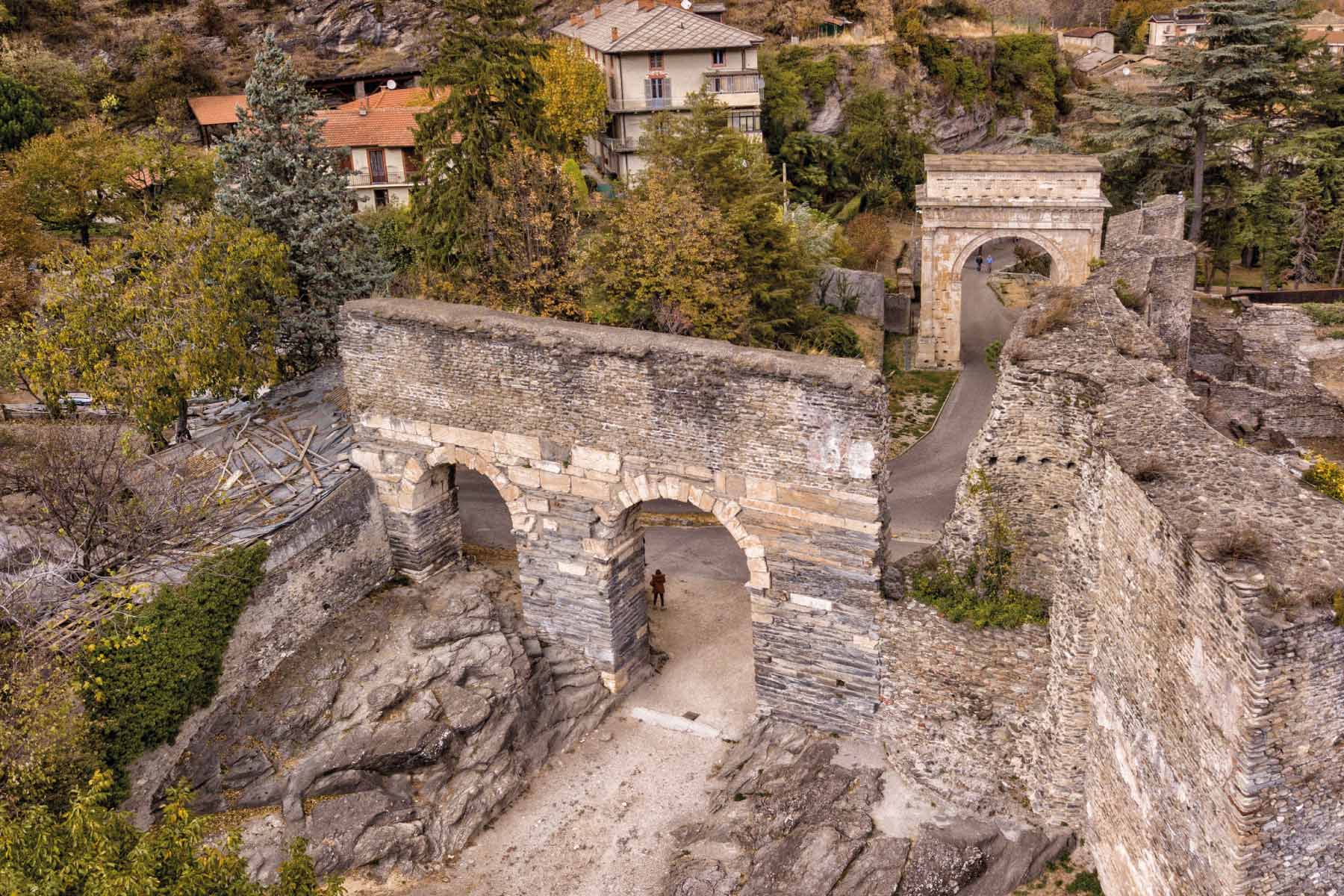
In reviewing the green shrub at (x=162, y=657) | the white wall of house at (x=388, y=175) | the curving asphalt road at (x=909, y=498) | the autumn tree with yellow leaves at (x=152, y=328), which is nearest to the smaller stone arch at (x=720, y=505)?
the curving asphalt road at (x=909, y=498)

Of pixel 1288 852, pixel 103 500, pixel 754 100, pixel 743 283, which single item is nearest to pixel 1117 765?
pixel 1288 852

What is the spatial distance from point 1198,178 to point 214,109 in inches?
1603

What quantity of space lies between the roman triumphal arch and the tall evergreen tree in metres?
14.3

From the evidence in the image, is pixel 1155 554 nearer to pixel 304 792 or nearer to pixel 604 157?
pixel 304 792

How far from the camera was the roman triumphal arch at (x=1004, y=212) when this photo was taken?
36.5 m

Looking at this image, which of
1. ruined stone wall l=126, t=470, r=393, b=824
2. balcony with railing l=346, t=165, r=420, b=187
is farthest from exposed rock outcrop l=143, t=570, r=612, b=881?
balcony with railing l=346, t=165, r=420, b=187

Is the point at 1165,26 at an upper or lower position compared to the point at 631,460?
upper

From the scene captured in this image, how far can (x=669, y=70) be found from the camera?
48.4 metres

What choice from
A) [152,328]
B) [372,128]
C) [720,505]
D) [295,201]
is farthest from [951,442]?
[372,128]

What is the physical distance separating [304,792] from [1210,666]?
44.8ft

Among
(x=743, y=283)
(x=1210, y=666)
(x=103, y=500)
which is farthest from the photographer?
(x=743, y=283)

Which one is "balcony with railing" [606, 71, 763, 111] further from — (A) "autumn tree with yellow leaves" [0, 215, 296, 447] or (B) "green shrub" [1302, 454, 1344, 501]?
(B) "green shrub" [1302, 454, 1344, 501]

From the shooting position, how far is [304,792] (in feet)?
61.0

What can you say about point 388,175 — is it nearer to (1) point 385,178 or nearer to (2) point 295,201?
(1) point 385,178
